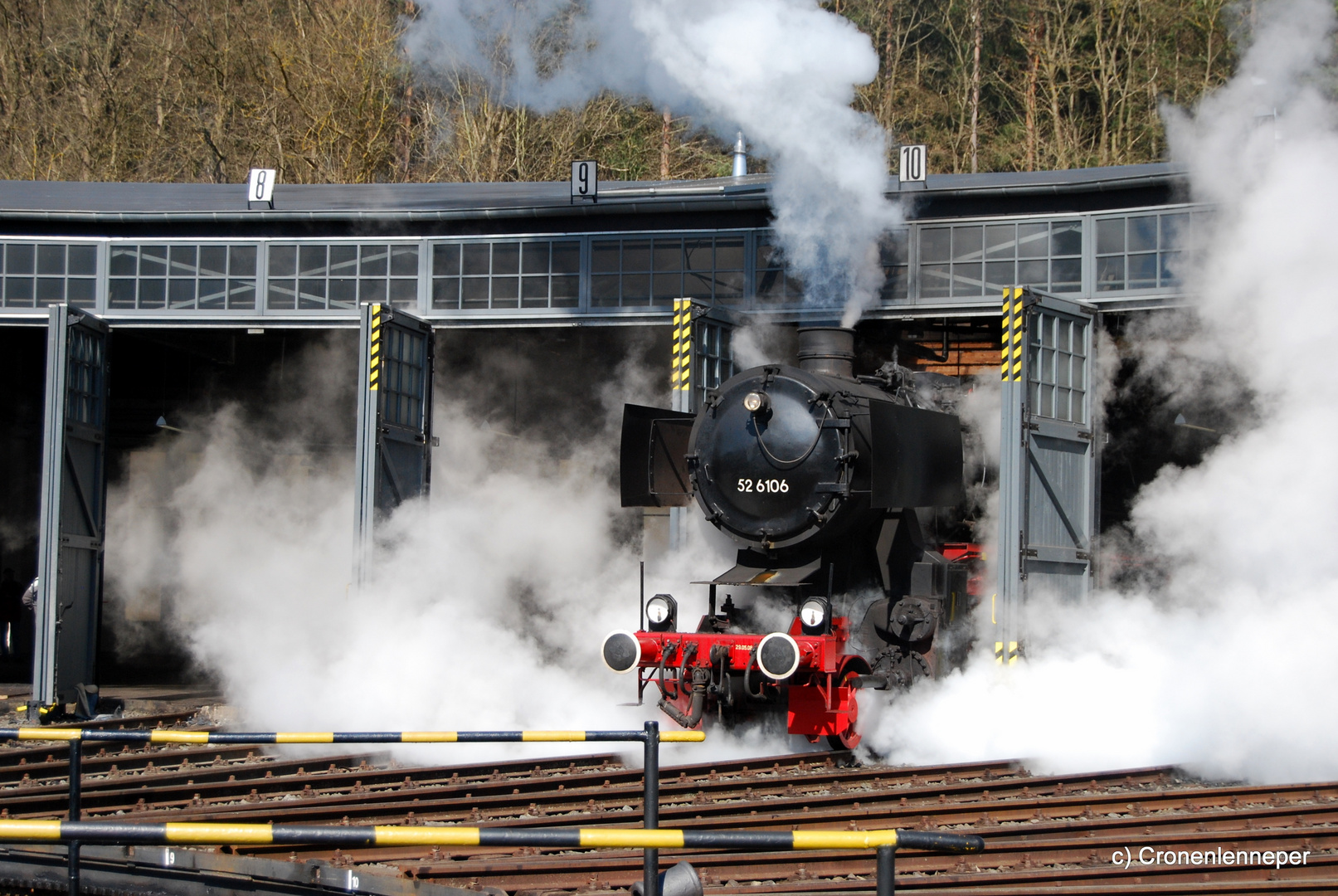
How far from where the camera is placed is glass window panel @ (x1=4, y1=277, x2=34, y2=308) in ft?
39.5

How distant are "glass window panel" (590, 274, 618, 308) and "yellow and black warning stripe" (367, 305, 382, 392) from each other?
7.13 ft

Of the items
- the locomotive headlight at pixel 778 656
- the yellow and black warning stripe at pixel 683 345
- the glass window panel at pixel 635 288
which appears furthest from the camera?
the glass window panel at pixel 635 288

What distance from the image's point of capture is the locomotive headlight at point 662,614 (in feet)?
25.2

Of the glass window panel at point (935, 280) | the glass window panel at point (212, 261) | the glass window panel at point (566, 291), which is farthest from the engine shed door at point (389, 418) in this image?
the glass window panel at point (935, 280)

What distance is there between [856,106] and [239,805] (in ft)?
57.7

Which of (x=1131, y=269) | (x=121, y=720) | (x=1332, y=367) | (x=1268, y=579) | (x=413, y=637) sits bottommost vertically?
(x=121, y=720)

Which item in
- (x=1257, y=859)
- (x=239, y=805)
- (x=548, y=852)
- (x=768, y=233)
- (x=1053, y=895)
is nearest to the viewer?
(x=1053, y=895)

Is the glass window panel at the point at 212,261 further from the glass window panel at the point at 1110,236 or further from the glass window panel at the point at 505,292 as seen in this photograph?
the glass window panel at the point at 1110,236

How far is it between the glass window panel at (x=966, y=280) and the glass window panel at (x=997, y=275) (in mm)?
79

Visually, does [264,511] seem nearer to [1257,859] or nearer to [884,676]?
[884,676]

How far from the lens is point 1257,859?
4.82 m

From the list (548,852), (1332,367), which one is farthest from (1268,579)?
(548,852)

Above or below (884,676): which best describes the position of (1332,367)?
above

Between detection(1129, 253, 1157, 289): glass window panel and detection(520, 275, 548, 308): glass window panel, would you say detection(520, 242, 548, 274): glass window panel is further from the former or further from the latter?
detection(1129, 253, 1157, 289): glass window panel
